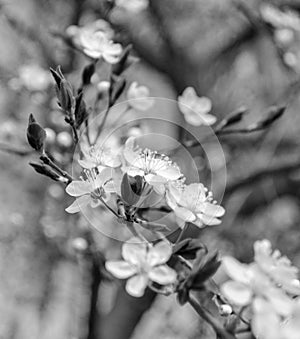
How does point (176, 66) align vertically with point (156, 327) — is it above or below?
above

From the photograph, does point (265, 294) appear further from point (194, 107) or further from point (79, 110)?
point (194, 107)

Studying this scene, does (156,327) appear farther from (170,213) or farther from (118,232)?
(170,213)

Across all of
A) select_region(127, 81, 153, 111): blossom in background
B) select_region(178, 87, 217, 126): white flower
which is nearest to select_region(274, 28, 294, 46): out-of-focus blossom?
select_region(178, 87, 217, 126): white flower

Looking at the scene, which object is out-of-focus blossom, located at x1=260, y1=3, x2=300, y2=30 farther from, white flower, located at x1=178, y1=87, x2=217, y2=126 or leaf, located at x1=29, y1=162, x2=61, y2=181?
leaf, located at x1=29, y1=162, x2=61, y2=181

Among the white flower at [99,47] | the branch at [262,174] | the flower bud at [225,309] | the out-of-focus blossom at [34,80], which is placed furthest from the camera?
the branch at [262,174]

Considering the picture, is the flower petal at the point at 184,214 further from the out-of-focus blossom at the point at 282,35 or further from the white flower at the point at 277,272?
the out-of-focus blossom at the point at 282,35

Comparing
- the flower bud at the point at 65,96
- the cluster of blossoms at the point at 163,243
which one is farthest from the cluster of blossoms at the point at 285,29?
the flower bud at the point at 65,96

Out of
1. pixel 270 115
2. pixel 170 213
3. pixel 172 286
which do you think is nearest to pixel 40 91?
pixel 270 115
